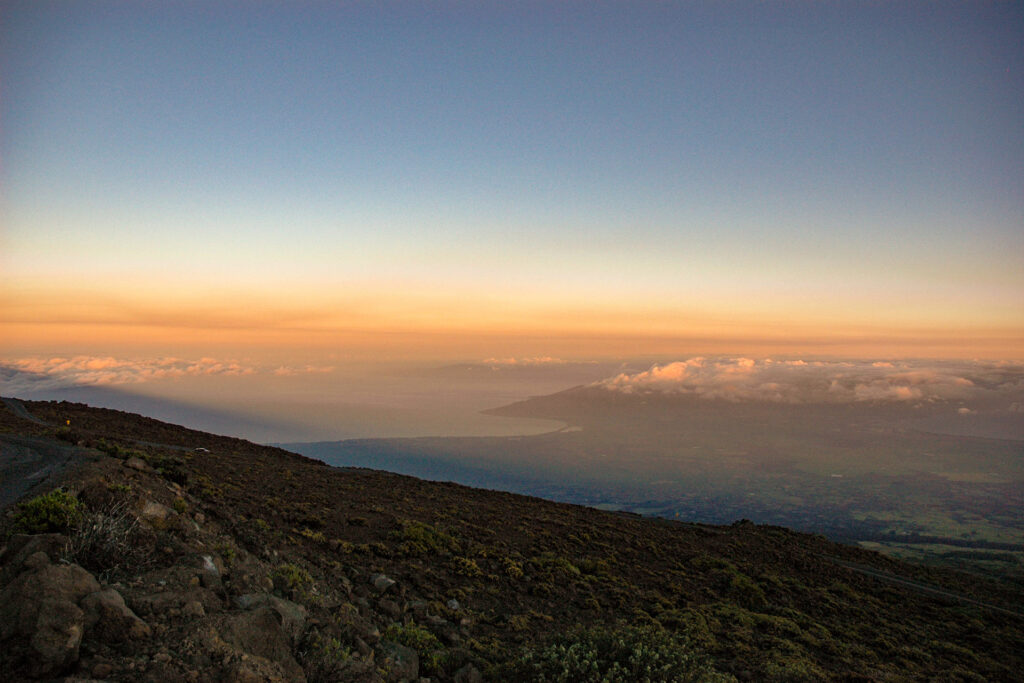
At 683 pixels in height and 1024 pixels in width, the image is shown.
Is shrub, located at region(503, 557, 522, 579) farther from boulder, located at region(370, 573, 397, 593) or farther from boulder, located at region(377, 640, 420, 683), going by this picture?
boulder, located at region(377, 640, 420, 683)

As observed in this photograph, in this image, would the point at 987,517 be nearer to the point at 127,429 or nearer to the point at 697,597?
the point at 697,597


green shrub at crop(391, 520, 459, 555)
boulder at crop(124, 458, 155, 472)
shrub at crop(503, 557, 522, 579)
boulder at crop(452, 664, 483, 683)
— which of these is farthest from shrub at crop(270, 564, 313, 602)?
shrub at crop(503, 557, 522, 579)

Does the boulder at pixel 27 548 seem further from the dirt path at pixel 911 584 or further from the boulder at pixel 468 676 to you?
the dirt path at pixel 911 584

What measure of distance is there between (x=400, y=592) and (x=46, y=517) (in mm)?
7560

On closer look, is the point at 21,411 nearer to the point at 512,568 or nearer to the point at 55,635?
the point at 512,568

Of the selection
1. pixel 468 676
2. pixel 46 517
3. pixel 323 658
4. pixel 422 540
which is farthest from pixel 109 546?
pixel 422 540

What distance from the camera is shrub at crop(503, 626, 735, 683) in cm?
920

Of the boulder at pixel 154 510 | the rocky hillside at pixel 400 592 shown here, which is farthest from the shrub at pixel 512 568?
the boulder at pixel 154 510

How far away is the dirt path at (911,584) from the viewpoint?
1058 inches

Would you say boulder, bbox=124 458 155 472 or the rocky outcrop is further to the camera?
boulder, bbox=124 458 155 472

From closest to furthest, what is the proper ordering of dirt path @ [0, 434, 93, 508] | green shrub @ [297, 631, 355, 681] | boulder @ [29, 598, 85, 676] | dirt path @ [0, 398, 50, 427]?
boulder @ [29, 598, 85, 676] < green shrub @ [297, 631, 355, 681] < dirt path @ [0, 434, 93, 508] < dirt path @ [0, 398, 50, 427]

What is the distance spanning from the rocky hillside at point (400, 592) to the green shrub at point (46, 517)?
0.03m

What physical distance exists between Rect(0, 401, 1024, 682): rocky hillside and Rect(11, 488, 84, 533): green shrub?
31 mm

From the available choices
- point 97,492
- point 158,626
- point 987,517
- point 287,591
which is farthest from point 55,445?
point 987,517
